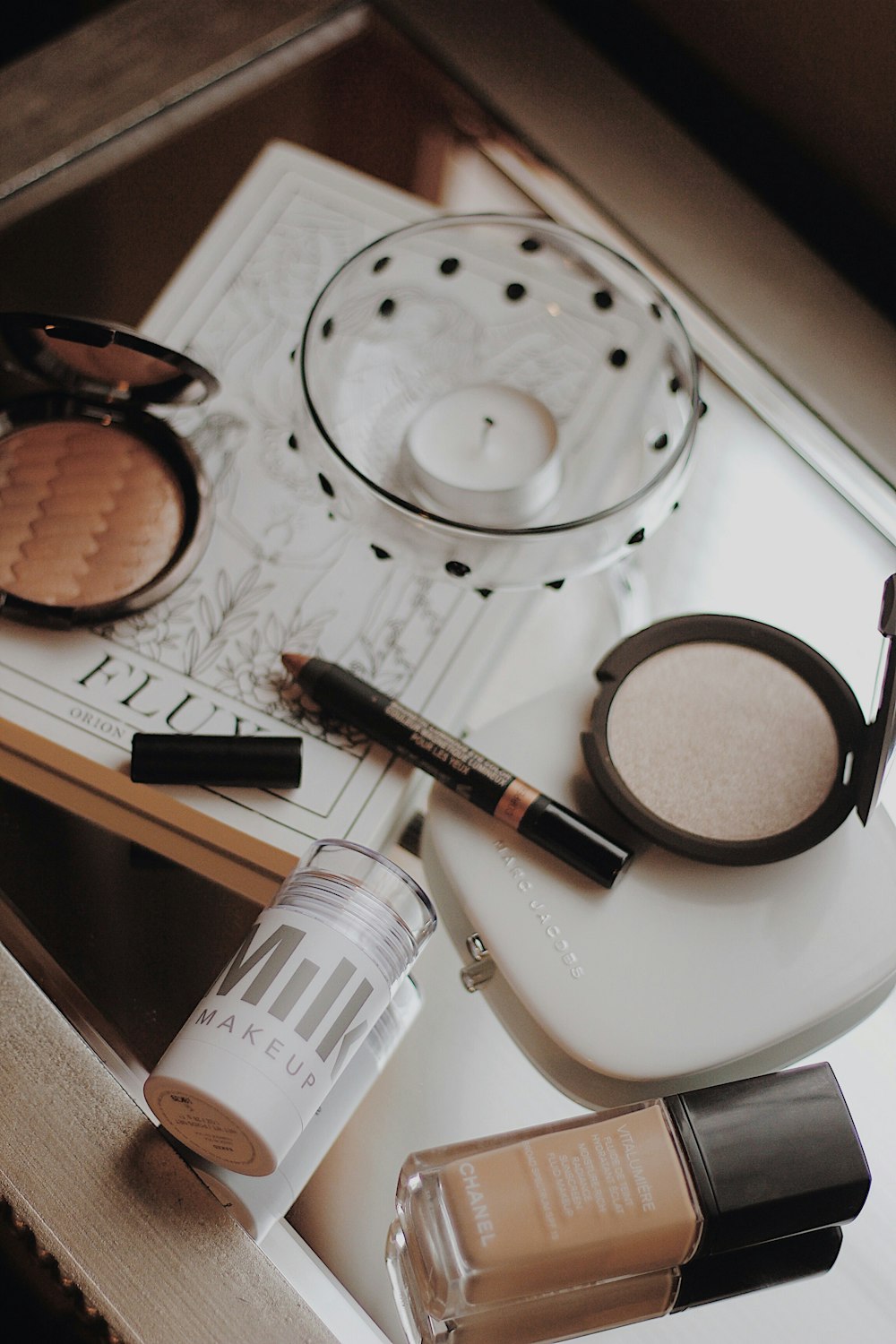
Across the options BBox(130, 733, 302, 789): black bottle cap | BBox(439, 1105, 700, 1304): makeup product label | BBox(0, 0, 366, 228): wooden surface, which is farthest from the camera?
BBox(0, 0, 366, 228): wooden surface

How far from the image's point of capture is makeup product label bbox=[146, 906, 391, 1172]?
0.39 metres

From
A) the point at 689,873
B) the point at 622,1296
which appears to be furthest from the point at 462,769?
the point at 622,1296

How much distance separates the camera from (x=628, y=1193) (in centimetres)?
39

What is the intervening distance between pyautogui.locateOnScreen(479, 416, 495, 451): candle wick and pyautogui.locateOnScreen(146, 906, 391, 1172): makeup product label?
24 centimetres

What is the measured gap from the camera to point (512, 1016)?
1.54 feet

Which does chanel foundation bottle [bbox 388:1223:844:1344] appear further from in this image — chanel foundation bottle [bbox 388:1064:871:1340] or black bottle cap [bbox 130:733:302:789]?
black bottle cap [bbox 130:733:302:789]

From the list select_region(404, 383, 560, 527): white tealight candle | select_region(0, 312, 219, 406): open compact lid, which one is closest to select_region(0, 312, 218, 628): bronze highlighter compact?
select_region(0, 312, 219, 406): open compact lid

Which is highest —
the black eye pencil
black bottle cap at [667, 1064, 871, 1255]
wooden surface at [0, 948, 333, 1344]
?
the black eye pencil

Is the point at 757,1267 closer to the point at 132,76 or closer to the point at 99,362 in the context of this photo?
the point at 99,362

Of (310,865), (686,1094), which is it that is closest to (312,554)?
(310,865)

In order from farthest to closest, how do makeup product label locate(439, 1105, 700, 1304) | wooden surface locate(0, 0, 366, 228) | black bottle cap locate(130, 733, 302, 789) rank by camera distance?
wooden surface locate(0, 0, 366, 228), black bottle cap locate(130, 733, 302, 789), makeup product label locate(439, 1105, 700, 1304)

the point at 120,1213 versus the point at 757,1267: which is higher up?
the point at 757,1267

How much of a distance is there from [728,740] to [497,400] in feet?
0.68

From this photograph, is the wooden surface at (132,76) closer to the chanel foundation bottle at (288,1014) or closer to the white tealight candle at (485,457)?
the white tealight candle at (485,457)
